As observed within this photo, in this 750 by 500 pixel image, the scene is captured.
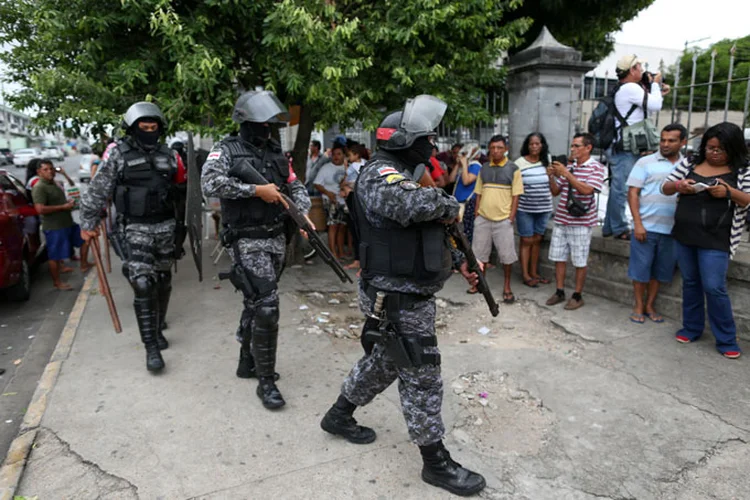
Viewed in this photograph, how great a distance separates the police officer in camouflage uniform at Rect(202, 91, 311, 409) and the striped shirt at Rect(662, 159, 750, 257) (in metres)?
2.97

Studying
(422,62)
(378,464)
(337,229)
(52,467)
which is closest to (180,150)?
(337,229)

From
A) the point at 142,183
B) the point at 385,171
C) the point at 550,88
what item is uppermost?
the point at 550,88

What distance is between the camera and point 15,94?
5.54 meters

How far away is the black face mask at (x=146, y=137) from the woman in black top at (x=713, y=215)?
3910 mm

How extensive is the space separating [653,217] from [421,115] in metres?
2.94

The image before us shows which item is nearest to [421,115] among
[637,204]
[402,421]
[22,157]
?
[402,421]

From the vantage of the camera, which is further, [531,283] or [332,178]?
[332,178]

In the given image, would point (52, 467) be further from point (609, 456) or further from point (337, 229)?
point (337, 229)

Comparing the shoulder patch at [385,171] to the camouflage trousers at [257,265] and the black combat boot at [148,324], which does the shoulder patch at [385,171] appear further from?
the black combat boot at [148,324]

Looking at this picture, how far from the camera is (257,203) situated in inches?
134

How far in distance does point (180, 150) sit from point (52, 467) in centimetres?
453

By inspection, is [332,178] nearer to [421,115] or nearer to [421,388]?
[421,115]

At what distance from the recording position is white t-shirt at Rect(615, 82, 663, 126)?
5.14 m

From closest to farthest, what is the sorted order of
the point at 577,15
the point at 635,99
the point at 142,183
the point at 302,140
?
1. the point at 142,183
2. the point at 635,99
3. the point at 302,140
4. the point at 577,15
